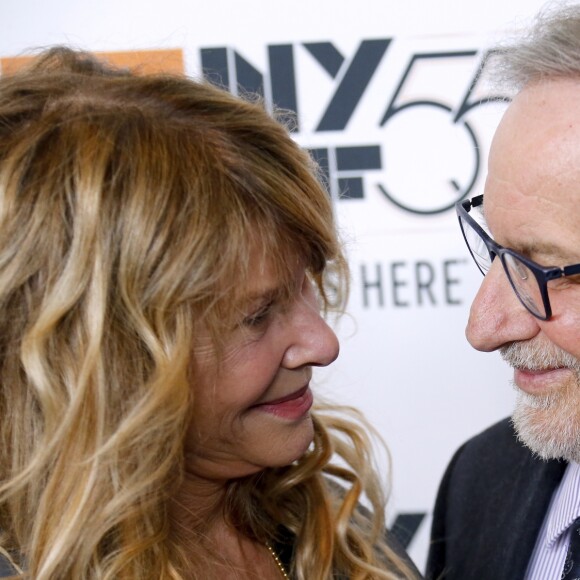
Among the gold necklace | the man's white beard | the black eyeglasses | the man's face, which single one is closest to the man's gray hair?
the man's face

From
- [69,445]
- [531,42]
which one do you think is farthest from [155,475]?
[531,42]

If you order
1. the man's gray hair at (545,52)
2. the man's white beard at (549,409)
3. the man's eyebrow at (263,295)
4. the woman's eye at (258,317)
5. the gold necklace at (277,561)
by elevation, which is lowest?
the gold necklace at (277,561)

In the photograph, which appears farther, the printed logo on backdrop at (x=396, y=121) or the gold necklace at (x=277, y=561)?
the printed logo on backdrop at (x=396, y=121)

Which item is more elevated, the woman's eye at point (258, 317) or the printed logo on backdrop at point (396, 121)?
the printed logo on backdrop at point (396, 121)

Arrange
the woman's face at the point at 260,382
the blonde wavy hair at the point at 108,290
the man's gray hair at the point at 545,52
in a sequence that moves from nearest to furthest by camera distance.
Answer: the blonde wavy hair at the point at 108,290 < the woman's face at the point at 260,382 < the man's gray hair at the point at 545,52

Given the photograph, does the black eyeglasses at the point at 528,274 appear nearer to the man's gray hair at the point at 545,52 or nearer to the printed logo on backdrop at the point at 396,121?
the man's gray hair at the point at 545,52

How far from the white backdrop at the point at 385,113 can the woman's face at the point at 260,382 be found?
2.68ft

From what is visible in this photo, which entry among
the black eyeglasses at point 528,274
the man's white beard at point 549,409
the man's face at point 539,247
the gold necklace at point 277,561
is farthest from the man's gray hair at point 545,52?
the gold necklace at point 277,561

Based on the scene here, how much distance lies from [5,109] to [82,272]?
259 millimetres

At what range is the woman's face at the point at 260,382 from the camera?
1.27 meters

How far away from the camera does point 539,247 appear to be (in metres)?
1.34

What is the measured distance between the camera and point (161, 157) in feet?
3.93

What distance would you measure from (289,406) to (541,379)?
39 cm

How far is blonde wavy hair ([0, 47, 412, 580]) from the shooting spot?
1.16 meters
